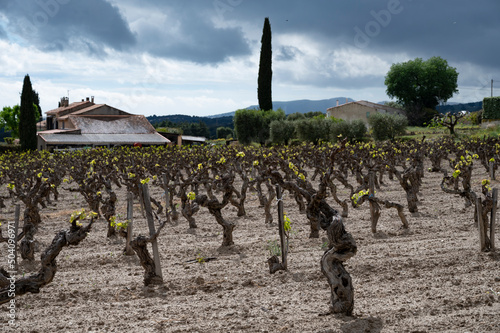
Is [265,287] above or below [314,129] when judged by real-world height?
below

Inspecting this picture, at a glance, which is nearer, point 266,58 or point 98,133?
point 266,58

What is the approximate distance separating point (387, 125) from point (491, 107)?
1199 centimetres

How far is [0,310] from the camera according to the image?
628cm

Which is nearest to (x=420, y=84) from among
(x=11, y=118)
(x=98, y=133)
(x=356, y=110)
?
(x=356, y=110)

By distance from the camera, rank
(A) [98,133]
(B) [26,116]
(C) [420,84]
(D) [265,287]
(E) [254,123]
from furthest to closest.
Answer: (C) [420,84]
(E) [254,123]
(A) [98,133]
(B) [26,116]
(D) [265,287]

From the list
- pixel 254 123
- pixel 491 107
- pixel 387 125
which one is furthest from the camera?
pixel 254 123

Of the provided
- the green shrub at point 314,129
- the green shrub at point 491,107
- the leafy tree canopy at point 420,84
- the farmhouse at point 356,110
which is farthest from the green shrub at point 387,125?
the leafy tree canopy at point 420,84

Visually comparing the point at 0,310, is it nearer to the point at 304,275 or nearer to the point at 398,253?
the point at 304,275

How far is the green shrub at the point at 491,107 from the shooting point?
47.2 metres

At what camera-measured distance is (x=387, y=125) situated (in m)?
44.1

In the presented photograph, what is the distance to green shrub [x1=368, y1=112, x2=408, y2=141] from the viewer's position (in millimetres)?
44156

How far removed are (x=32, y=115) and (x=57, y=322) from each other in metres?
43.9

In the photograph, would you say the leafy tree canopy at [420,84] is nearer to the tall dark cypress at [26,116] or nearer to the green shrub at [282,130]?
the green shrub at [282,130]

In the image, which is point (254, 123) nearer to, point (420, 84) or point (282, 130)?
point (282, 130)
